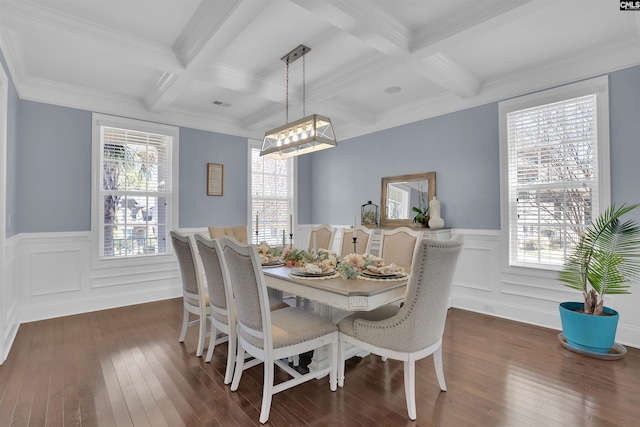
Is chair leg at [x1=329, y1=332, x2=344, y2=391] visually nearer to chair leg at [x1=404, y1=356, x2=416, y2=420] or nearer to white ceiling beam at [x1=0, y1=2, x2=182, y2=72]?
chair leg at [x1=404, y1=356, x2=416, y2=420]

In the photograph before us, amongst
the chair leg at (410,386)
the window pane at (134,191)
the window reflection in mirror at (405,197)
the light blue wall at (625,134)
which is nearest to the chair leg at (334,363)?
the chair leg at (410,386)

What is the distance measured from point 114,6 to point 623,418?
14.3 ft

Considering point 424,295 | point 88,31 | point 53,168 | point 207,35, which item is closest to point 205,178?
point 53,168

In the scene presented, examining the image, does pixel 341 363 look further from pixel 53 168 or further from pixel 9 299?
pixel 53 168

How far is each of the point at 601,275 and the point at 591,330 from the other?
18.7 inches

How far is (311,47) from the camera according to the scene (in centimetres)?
304

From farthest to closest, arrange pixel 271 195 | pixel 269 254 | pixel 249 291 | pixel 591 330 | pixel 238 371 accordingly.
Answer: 1. pixel 271 195
2. pixel 269 254
3. pixel 591 330
4. pixel 238 371
5. pixel 249 291

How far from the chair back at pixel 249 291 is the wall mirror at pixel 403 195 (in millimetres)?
2975

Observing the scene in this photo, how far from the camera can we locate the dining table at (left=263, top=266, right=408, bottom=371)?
1935mm

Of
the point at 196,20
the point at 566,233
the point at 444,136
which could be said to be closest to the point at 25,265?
the point at 196,20

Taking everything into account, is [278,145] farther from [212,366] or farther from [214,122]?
[214,122]

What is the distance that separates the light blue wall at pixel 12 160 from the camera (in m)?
3.10

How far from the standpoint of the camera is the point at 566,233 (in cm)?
339

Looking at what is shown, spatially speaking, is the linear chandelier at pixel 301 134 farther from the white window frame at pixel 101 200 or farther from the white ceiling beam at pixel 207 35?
the white window frame at pixel 101 200
